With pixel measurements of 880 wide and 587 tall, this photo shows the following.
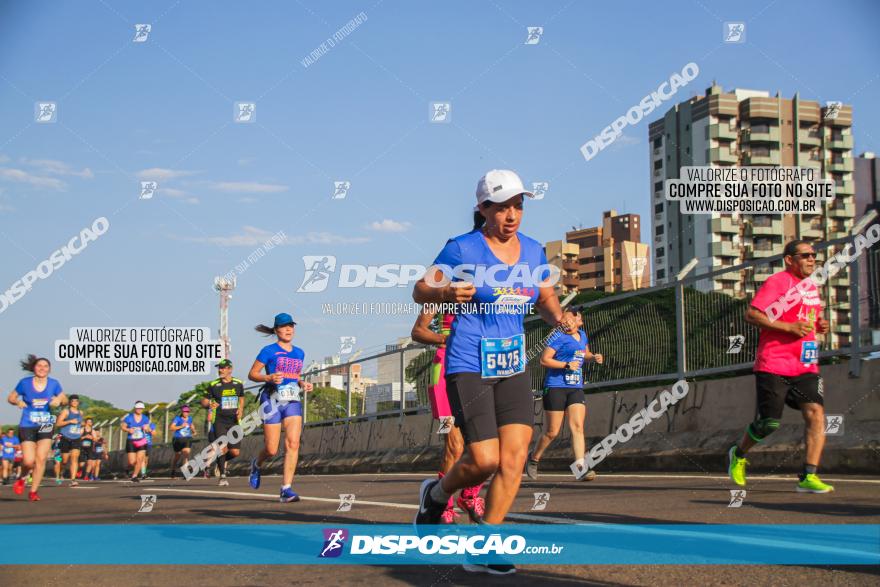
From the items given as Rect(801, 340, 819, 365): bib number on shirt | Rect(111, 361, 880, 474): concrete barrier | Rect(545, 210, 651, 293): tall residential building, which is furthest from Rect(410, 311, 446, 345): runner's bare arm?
Rect(545, 210, 651, 293): tall residential building

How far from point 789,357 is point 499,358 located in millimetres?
4929

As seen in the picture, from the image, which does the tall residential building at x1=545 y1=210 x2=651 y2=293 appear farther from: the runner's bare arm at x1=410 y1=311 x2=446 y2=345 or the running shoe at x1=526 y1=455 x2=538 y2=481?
the runner's bare arm at x1=410 y1=311 x2=446 y2=345

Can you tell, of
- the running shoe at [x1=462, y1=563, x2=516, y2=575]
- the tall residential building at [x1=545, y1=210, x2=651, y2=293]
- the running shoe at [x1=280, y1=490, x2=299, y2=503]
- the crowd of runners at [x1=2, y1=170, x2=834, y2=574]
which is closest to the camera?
the running shoe at [x1=462, y1=563, x2=516, y2=575]

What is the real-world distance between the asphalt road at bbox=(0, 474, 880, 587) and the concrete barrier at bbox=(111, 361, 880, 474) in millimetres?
682

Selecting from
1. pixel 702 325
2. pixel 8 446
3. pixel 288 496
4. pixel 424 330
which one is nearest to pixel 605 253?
pixel 8 446

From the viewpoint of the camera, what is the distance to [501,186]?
561 centimetres

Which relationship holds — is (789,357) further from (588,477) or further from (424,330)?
(424,330)

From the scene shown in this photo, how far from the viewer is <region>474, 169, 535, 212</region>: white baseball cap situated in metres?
5.59

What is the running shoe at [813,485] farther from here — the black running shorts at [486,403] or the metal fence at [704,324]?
the black running shorts at [486,403]

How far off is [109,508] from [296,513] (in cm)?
307

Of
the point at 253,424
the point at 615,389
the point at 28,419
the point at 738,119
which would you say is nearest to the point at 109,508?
the point at 28,419

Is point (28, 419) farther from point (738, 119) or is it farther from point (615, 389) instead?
point (738, 119)

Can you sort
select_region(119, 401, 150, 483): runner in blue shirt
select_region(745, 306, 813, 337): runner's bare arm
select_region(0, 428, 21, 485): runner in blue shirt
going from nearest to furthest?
select_region(745, 306, 813, 337): runner's bare arm < select_region(119, 401, 150, 483): runner in blue shirt < select_region(0, 428, 21, 485): runner in blue shirt

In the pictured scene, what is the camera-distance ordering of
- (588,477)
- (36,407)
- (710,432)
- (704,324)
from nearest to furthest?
(588,477) < (710,432) < (704,324) < (36,407)
